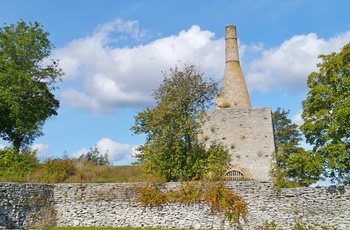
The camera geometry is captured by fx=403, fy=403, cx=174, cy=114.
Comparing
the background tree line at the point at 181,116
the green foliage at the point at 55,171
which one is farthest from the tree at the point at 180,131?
the green foliage at the point at 55,171

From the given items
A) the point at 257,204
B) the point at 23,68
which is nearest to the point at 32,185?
the point at 257,204

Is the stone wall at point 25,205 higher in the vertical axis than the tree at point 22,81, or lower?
lower

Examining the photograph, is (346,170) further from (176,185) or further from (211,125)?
(211,125)

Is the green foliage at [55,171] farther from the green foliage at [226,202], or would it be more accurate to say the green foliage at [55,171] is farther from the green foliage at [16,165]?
the green foliage at [226,202]

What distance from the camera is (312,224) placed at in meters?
18.4

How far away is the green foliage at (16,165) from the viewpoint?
22.7 meters

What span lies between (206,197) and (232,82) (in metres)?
12.6

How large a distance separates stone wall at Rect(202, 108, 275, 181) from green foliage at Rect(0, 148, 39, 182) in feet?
37.3

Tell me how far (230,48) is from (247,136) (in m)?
7.86

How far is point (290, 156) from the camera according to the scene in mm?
31531

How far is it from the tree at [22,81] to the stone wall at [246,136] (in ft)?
44.7

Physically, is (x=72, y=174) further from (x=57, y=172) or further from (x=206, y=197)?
(x=206, y=197)

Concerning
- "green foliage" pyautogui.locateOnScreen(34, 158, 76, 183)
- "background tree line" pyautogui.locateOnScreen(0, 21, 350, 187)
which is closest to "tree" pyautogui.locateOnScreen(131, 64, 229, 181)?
"background tree line" pyautogui.locateOnScreen(0, 21, 350, 187)

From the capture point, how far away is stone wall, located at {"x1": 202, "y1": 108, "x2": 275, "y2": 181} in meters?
26.7
